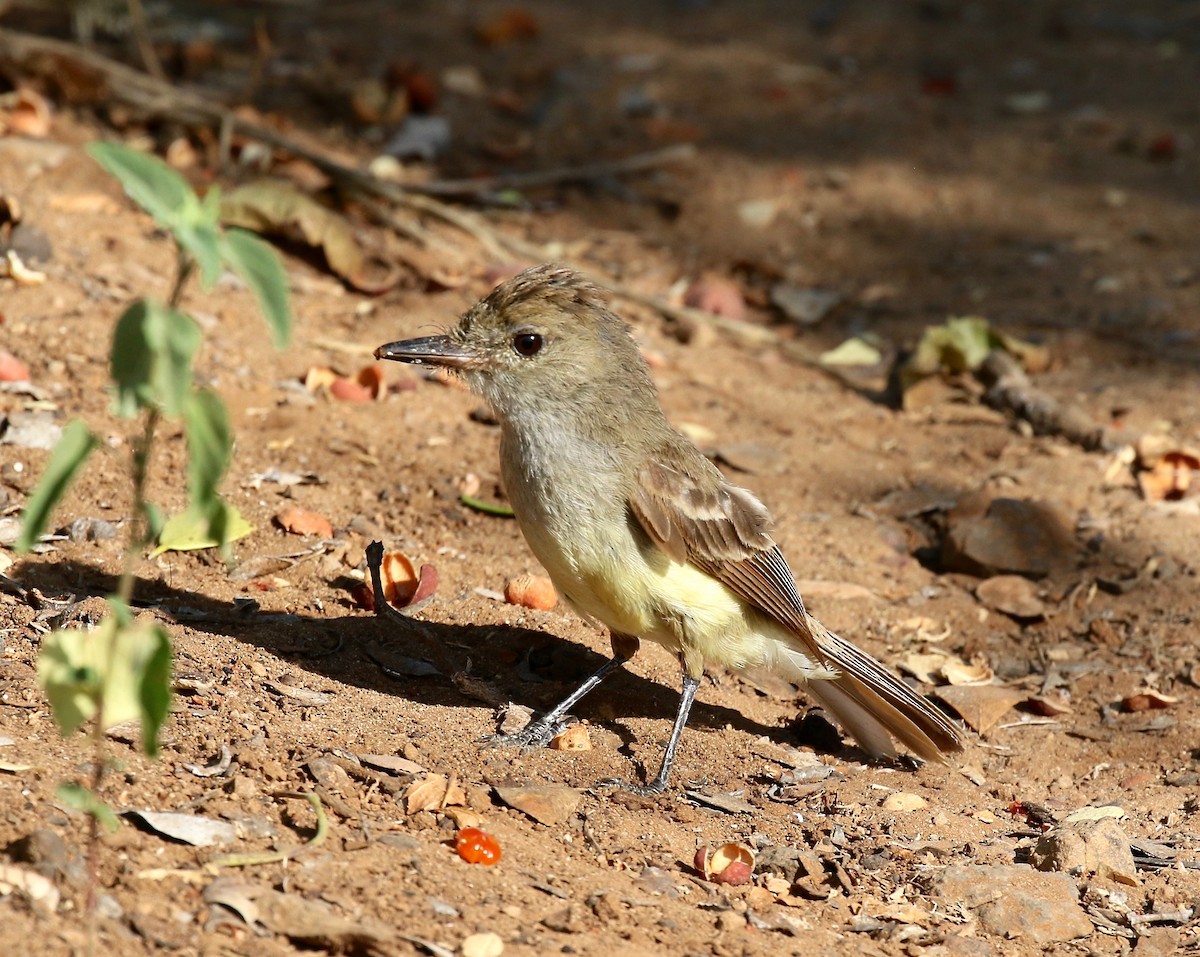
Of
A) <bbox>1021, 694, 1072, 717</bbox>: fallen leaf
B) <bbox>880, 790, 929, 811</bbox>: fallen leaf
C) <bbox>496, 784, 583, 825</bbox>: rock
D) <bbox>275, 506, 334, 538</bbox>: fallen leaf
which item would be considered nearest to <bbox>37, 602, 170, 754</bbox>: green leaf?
<bbox>496, 784, 583, 825</bbox>: rock

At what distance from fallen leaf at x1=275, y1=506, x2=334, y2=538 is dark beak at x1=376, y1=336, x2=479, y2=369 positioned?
0.99 metres

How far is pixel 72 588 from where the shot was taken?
5.43 meters

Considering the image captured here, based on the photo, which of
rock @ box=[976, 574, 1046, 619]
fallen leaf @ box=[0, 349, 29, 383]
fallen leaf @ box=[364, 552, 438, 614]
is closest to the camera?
fallen leaf @ box=[364, 552, 438, 614]

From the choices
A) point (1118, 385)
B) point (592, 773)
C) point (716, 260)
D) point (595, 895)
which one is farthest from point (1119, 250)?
point (595, 895)

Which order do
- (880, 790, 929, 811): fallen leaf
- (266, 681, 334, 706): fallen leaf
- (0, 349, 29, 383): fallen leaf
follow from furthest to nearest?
1. (0, 349, 29, 383): fallen leaf
2. (880, 790, 929, 811): fallen leaf
3. (266, 681, 334, 706): fallen leaf

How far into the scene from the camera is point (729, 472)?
766 centimetres

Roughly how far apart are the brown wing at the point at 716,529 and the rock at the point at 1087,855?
48.4 inches

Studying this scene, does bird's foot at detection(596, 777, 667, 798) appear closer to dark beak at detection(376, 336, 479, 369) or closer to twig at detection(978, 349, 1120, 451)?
dark beak at detection(376, 336, 479, 369)

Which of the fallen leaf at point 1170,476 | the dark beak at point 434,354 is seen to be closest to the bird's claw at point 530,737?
the dark beak at point 434,354

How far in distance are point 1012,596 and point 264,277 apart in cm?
488

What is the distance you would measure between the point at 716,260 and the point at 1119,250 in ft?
9.47

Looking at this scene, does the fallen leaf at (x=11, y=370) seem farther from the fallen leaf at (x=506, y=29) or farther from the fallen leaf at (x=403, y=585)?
the fallen leaf at (x=506, y=29)

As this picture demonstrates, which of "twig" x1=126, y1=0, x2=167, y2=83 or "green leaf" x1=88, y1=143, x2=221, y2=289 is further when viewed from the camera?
"twig" x1=126, y1=0, x2=167, y2=83

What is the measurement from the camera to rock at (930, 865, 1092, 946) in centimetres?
451
